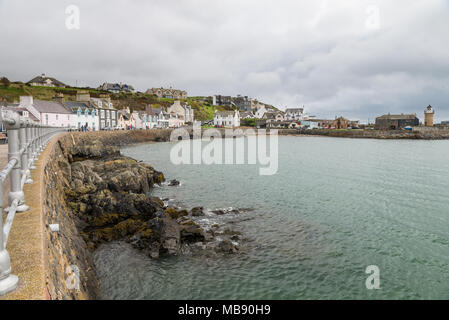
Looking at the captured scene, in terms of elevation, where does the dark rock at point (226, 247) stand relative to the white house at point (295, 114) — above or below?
below

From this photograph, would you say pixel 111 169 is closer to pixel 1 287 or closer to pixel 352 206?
pixel 352 206

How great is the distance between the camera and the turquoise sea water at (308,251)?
10.6m

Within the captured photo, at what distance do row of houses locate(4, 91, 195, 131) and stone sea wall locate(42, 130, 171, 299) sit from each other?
338 inches

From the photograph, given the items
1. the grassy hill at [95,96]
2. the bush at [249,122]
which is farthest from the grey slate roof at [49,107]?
Answer: the bush at [249,122]

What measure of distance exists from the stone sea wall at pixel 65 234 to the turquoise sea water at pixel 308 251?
1168 millimetres

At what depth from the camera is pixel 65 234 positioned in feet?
31.0

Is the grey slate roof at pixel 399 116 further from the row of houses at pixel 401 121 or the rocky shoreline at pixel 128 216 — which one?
the rocky shoreline at pixel 128 216

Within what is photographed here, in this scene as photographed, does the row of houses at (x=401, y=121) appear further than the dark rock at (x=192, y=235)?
Yes

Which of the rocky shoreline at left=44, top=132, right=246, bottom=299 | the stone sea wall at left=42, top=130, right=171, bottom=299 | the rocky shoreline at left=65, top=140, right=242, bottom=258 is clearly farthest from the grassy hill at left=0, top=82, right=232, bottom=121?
the rocky shoreline at left=44, top=132, right=246, bottom=299

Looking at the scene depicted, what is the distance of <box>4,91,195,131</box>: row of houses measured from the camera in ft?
178

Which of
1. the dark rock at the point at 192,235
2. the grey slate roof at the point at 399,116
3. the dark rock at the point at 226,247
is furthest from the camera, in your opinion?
the grey slate roof at the point at 399,116

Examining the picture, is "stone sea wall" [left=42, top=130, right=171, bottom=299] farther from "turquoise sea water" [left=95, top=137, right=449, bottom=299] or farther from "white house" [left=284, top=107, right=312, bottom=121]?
"white house" [left=284, top=107, right=312, bottom=121]
